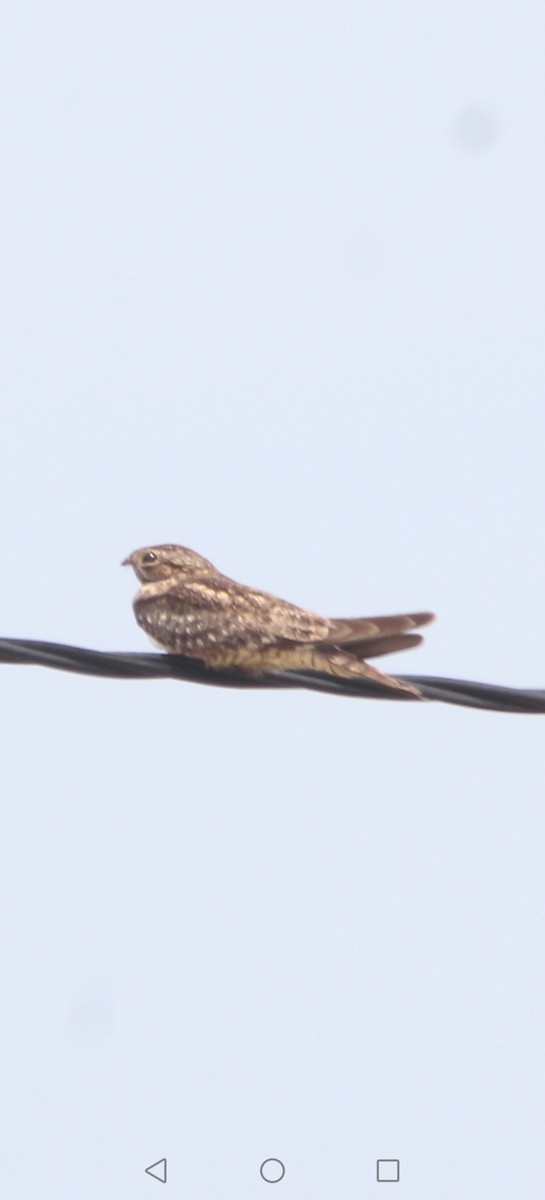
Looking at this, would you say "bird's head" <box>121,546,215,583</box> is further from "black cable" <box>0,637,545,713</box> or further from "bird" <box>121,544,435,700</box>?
"black cable" <box>0,637,545,713</box>

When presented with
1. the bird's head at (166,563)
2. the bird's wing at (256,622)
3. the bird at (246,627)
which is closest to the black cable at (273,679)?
the bird at (246,627)

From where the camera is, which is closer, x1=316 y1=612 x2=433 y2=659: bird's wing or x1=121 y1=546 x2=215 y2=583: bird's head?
x1=316 y1=612 x2=433 y2=659: bird's wing

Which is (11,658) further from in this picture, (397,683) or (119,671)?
(397,683)

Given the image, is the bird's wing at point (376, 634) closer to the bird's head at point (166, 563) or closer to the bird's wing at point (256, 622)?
the bird's wing at point (256, 622)

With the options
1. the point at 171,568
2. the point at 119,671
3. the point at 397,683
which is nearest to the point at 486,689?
the point at 397,683

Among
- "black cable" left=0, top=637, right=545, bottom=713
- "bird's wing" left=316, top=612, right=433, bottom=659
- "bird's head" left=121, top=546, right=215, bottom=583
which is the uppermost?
"bird's head" left=121, top=546, right=215, bottom=583

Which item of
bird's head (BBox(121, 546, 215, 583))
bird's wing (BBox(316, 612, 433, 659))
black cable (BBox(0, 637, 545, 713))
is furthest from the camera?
bird's head (BBox(121, 546, 215, 583))

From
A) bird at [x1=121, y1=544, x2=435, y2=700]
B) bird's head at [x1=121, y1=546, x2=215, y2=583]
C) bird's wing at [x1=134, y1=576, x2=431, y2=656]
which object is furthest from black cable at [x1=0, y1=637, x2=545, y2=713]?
bird's head at [x1=121, y1=546, x2=215, y2=583]
